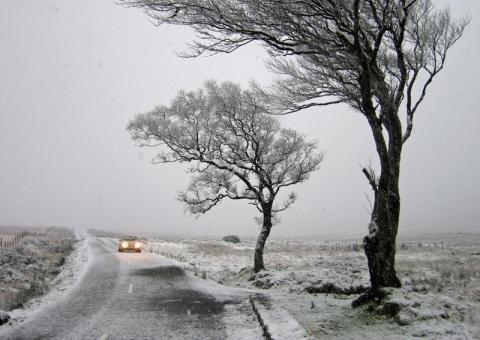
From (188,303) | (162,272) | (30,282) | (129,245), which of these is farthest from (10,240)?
(188,303)

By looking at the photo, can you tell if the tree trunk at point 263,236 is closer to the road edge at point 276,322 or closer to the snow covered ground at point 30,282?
the road edge at point 276,322

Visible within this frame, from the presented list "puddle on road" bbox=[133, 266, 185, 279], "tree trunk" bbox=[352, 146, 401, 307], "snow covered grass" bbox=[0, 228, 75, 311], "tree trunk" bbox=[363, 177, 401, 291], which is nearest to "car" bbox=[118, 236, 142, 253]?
"snow covered grass" bbox=[0, 228, 75, 311]

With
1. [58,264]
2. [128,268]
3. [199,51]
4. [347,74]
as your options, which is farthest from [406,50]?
[58,264]

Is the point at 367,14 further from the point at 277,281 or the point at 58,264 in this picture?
the point at 58,264

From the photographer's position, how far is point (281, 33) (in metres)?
8.64

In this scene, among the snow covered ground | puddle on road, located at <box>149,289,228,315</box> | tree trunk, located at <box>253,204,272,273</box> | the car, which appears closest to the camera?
puddle on road, located at <box>149,289,228,315</box>

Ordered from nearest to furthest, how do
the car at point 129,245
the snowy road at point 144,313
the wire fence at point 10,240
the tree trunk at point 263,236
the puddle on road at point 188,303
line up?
the snowy road at point 144,313
the puddle on road at point 188,303
the tree trunk at point 263,236
the car at point 129,245
the wire fence at point 10,240

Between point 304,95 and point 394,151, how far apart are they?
3.23m

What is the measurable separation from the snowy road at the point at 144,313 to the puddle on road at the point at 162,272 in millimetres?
1474

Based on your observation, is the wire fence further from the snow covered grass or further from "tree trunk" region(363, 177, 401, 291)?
"tree trunk" region(363, 177, 401, 291)

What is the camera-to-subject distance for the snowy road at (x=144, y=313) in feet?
25.2

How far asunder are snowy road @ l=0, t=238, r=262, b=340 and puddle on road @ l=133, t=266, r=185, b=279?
147cm

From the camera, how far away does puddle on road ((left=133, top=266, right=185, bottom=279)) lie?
16.8 meters

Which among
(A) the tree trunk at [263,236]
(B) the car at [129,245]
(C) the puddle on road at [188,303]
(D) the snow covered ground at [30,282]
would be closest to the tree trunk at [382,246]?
(C) the puddle on road at [188,303]
